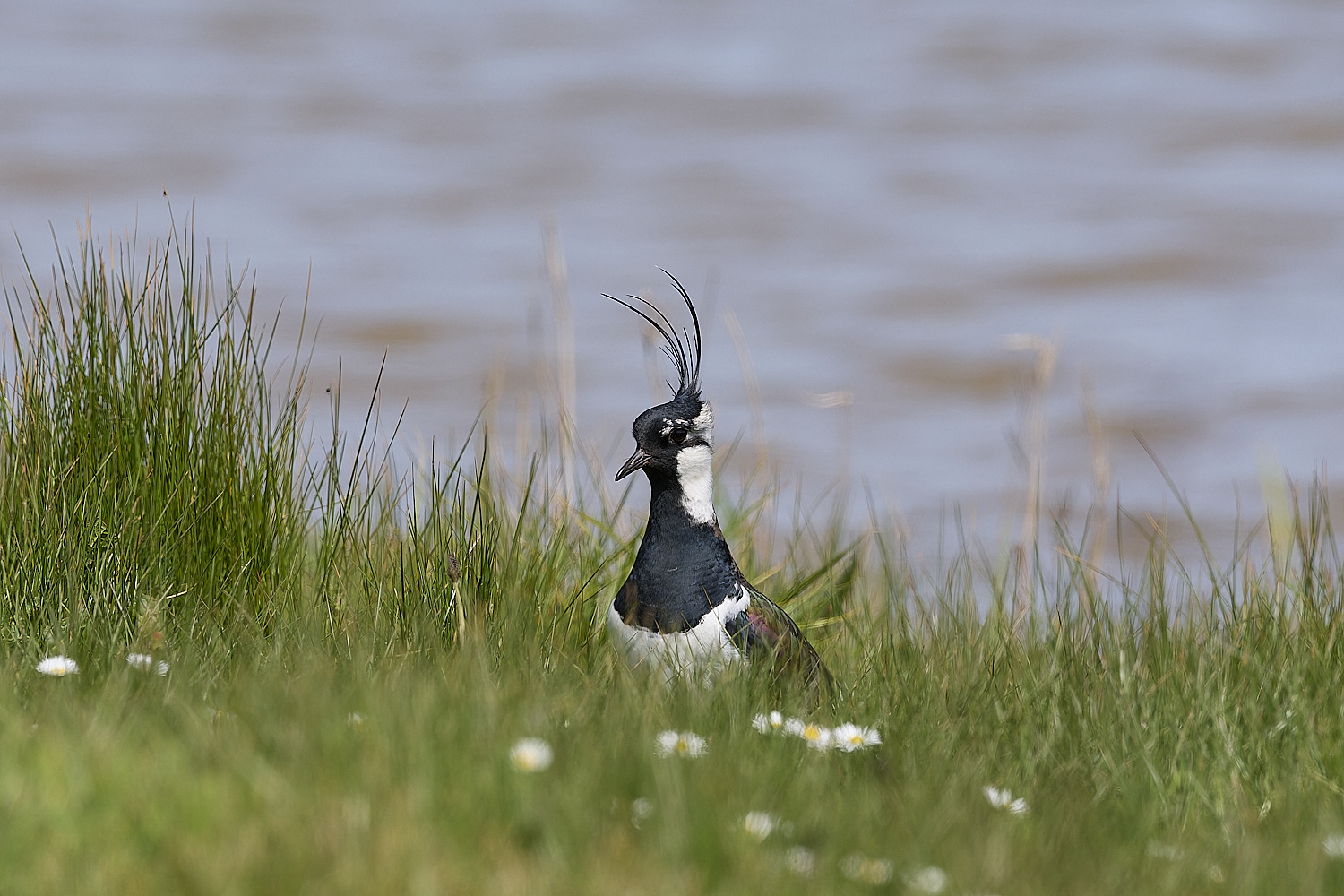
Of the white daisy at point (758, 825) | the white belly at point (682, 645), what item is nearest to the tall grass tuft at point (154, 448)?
the white belly at point (682, 645)

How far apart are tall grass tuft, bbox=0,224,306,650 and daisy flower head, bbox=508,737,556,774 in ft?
4.76

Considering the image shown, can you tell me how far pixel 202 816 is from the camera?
249 centimetres

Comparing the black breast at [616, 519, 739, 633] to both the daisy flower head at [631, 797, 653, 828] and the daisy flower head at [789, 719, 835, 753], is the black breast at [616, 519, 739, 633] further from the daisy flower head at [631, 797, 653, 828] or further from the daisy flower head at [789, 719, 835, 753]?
the daisy flower head at [631, 797, 653, 828]

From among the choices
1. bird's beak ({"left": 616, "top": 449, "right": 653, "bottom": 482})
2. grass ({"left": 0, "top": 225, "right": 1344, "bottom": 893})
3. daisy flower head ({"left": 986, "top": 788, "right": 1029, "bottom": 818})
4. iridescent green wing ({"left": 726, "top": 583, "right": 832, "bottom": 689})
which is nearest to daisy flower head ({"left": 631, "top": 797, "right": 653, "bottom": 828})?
grass ({"left": 0, "top": 225, "right": 1344, "bottom": 893})

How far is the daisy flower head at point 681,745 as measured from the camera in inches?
114

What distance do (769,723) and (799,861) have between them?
774 mm

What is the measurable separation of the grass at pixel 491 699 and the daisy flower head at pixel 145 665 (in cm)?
5

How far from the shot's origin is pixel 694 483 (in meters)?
4.20

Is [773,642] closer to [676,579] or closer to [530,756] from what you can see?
[676,579]

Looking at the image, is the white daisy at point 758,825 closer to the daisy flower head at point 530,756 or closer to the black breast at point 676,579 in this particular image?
the daisy flower head at point 530,756

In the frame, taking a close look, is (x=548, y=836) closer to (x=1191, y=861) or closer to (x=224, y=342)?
(x=1191, y=861)

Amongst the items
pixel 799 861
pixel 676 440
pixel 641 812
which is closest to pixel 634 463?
pixel 676 440

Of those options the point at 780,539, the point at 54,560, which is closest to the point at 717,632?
the point at 54,560

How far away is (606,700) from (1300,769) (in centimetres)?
154
